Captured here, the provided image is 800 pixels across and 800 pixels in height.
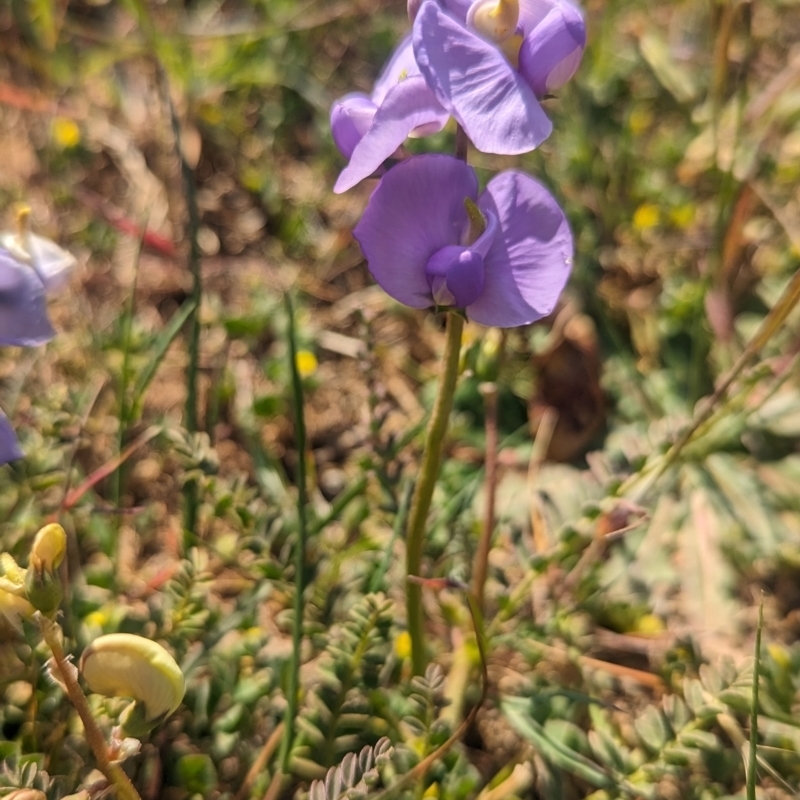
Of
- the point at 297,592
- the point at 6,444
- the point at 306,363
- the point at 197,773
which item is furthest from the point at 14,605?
the point at 306,363

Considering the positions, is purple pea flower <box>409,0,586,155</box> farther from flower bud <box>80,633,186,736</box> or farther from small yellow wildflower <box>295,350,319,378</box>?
small yellow wildflower <box>295,350,319,378</box>

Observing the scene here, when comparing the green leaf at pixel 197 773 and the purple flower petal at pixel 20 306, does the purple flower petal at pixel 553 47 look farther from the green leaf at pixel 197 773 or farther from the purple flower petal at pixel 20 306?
the green leaf at pixel 197 773

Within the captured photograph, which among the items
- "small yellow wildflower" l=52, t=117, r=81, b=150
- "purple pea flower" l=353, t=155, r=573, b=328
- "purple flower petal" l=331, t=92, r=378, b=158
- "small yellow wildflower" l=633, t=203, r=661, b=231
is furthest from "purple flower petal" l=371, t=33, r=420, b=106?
"small yellow wildflower" l=52, t=117, r=81, b=150

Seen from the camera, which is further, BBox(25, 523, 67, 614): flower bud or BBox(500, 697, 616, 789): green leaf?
BBox(500, 697, 616, 789): green leaf

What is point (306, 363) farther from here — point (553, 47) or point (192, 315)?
point (553, 47)

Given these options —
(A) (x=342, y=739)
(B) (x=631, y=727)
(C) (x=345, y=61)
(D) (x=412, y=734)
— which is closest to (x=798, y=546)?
(B) (x=631, y=727)

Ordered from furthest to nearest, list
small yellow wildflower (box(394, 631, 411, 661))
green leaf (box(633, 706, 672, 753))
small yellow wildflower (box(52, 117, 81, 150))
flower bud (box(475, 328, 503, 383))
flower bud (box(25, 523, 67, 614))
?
1. small yellow wildflower (box(52, 117, 81, 150))
2. small yellow wildflower (box(394, 631, 411, 661))
3. flower bud (box(475, 328, 503, 383))
4. green leaf (box(633, 706, 672, 753))
5. flower bud (box(25, 523, 67, 614))

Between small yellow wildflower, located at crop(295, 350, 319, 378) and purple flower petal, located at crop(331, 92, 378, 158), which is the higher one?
purple flower petal, located at crop(331, 92, 378, 158)
